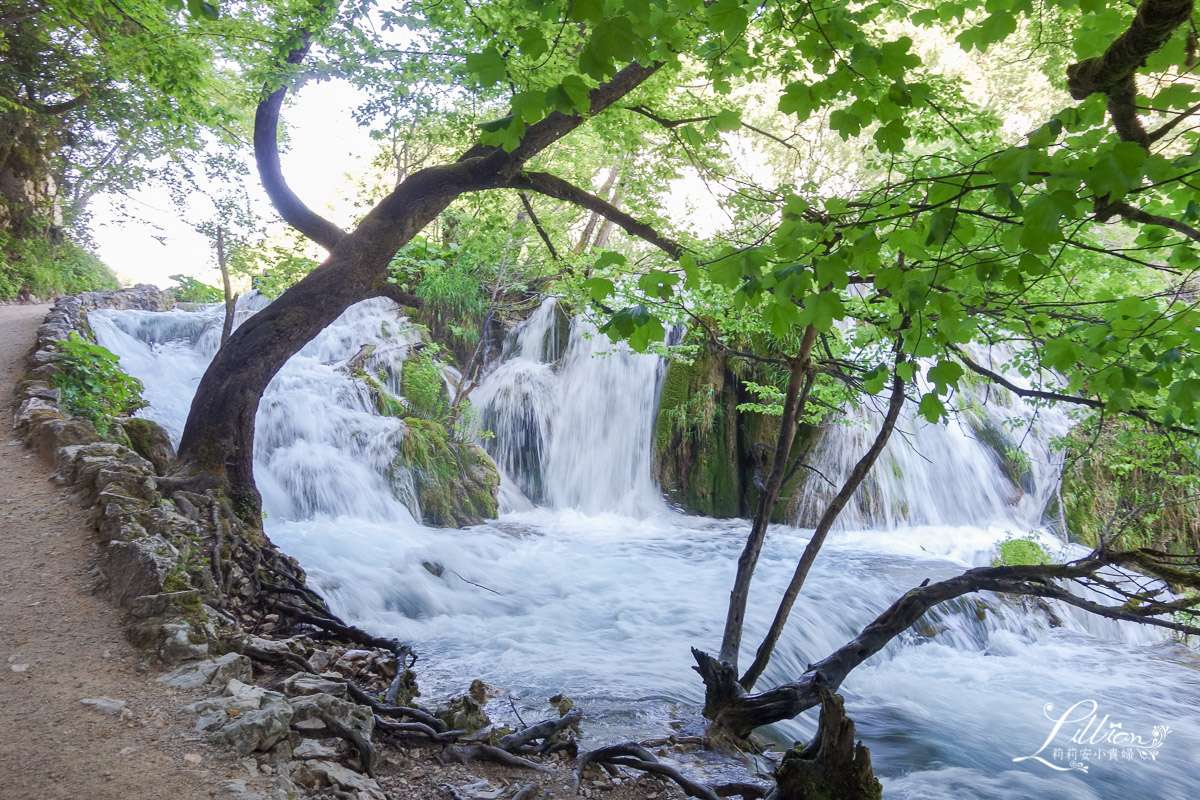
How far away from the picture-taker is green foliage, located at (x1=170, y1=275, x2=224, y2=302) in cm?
1942

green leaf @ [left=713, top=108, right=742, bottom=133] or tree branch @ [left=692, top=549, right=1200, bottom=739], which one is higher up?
green leaf @ [left=713, top=108, right=742, bottom=133]

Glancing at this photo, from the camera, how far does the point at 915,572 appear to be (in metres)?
9.16

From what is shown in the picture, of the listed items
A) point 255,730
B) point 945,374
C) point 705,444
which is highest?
point 705,444

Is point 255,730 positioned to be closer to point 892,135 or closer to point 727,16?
point 727,16

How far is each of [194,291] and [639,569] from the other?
1819cm

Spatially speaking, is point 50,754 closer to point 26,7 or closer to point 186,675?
point 186,675

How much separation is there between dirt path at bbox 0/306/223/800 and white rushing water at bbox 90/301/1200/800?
2.46 meters

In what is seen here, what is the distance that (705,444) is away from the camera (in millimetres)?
12617

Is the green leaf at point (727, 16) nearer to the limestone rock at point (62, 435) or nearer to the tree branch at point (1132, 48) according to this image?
the tree branch at point (1132, 48)

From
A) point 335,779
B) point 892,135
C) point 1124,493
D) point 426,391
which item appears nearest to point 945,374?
point 892,135

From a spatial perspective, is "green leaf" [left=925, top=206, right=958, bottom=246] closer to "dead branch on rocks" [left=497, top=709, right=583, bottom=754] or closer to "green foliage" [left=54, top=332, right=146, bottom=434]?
"dead branch on rocks" [left=497, top=709, right=583, bottom=754]

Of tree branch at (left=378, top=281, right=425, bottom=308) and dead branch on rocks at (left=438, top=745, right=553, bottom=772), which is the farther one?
tree branch at (left=378, top=281, right=425, bottom=308)

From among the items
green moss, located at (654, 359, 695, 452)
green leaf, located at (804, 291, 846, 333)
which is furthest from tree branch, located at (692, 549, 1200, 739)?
green moss, located at (654, 359, 695, 452)

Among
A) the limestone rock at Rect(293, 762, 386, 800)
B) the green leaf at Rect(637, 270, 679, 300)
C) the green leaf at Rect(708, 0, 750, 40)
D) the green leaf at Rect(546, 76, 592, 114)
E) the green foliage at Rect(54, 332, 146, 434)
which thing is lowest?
the limestone rock at Rect(293, 762, 386, 800)
